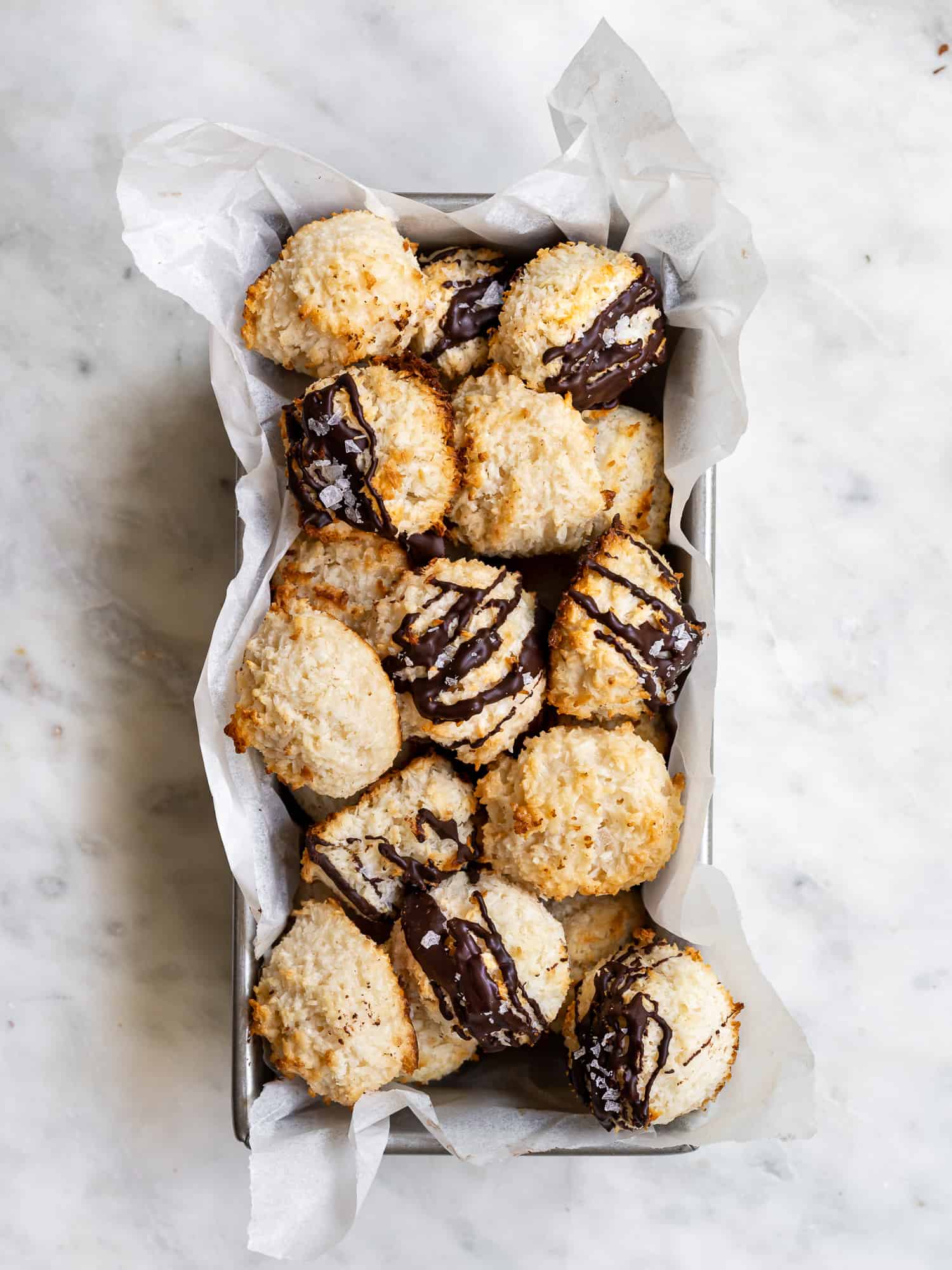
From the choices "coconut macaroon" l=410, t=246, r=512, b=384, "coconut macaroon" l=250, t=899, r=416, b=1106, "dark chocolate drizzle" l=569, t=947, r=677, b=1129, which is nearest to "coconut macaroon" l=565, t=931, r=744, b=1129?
"dark chocolate drizzle" l=569, t=947, r=677, b=1129

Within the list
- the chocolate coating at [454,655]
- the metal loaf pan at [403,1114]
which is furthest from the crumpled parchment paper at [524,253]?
the chocolate coating at [454,655]

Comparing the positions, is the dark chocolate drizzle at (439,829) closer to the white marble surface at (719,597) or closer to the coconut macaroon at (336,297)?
the white marble surface at (719,597)

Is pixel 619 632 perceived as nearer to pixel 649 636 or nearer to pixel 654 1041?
pixel 649 636

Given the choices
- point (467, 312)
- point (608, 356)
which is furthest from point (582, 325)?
point (467, 312)

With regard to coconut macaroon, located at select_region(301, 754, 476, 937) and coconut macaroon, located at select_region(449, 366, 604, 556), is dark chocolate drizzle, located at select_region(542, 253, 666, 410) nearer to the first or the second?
coconut macaroon, located at select_region(449, 366, 604, 556)

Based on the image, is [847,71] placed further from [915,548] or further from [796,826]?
[796,826]

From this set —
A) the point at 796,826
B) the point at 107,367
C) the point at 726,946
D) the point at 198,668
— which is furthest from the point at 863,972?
the point at 107,367
